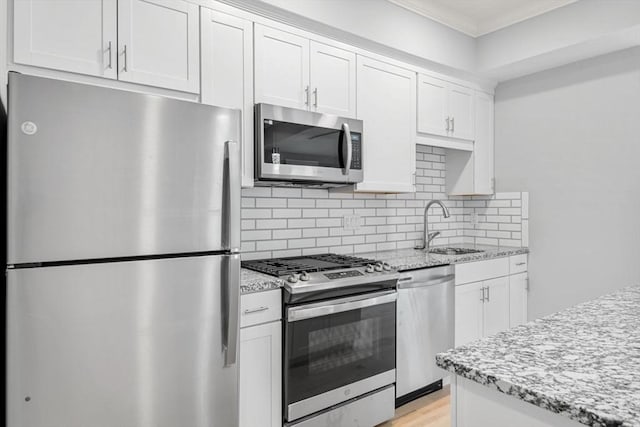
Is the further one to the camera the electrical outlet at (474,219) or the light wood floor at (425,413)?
the electrical outlet at (474,219)

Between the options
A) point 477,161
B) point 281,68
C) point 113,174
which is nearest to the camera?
point 113,174

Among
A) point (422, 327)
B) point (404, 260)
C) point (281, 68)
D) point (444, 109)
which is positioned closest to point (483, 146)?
point (444, 109)

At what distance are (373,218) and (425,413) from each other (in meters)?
1.45

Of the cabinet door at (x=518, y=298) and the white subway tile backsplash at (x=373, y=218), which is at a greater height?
the white subway tile backsplash at (x=373, y=218)

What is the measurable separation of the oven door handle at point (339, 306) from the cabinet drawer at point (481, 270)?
756 mm

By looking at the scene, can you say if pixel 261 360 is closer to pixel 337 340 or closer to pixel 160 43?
pixel 337 340

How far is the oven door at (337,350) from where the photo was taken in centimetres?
202

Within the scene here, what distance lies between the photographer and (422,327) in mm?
2699

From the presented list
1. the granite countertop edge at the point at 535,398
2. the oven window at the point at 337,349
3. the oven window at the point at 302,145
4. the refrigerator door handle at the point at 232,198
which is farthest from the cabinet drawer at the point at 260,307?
the granite countertop edge at the point at 535,398

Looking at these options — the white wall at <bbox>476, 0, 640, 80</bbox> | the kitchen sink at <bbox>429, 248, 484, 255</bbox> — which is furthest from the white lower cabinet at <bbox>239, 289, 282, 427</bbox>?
the white wall at <bbox>476, 0, 640, 80</bbox>

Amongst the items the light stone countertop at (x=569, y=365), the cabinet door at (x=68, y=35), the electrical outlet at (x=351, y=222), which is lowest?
the light stone countertop at (x=569, y=365)

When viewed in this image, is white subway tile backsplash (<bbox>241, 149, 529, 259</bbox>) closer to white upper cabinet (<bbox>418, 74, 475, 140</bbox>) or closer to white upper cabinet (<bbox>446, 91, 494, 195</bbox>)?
white upper cabinet (<bbox>446, 91, 494, 195</bbox>)

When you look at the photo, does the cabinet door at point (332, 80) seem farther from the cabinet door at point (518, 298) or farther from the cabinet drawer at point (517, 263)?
the cabinet door at point (518, 298)

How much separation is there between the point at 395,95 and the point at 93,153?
86.2 inches
